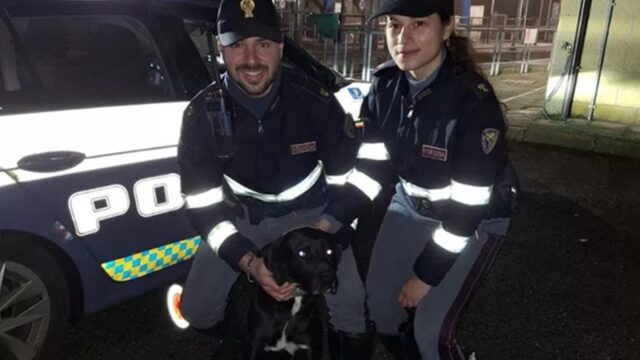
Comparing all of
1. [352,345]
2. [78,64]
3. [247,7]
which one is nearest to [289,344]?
[352,345]

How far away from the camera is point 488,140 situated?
205 cm

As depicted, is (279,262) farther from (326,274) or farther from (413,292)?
(413,292)

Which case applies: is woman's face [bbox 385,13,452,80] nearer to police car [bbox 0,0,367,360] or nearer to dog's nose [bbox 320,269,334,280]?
dog's nose [bbox 320,269,334,280]

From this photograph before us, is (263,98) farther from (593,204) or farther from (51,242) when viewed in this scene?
(593,204)

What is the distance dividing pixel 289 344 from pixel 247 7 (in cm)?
142

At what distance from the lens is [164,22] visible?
9.35ft

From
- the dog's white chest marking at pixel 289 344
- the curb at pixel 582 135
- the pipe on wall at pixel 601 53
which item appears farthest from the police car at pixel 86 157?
the pipe on wall at pixel 601 53

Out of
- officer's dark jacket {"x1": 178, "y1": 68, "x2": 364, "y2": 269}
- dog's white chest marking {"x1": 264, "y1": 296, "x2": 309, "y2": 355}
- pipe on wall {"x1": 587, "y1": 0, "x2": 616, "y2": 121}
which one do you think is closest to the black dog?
dog's white chest marking {"x1": 264, "y1": 296, "x2": 309, "y2": 355}

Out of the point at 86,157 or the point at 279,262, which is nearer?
the point at 279,262

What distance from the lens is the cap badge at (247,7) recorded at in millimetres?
2232

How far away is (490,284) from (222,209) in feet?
6.75

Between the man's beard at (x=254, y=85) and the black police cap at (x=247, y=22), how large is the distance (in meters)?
0.12

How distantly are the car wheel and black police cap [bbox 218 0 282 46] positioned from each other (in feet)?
4.00

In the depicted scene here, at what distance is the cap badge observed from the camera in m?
2.23
